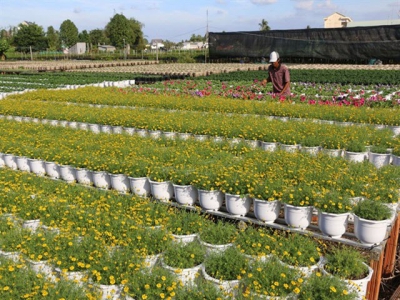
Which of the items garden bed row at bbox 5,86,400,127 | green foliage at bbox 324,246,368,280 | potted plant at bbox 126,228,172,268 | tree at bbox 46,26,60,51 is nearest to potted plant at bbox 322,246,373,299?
green foliage at bbox 324,246,368,280

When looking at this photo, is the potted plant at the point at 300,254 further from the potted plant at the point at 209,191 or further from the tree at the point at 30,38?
the tree at the point at 30,38

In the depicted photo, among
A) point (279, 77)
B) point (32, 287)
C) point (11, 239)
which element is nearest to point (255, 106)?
point (279, 77)

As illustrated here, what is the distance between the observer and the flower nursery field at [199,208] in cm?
364

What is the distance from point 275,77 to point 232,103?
1700 millimetres

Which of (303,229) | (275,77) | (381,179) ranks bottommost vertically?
(303,229)

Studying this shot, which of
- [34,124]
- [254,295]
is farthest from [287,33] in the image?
[254,295]

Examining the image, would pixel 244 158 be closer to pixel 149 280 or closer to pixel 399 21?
pixel 149 280

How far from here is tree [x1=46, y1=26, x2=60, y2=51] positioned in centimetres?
8174

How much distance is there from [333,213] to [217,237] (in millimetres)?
1396

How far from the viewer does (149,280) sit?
11.7 feet

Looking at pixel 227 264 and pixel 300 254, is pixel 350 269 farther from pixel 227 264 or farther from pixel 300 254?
pixel 227 264

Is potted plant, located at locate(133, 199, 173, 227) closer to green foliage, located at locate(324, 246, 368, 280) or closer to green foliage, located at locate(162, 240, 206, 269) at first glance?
green foliage, located at locate(162, 240, 206, 269)

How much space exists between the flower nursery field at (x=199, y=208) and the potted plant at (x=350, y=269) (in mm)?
18

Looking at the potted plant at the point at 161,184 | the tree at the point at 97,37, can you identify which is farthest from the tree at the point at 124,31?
the potted plant at the point at 161,184
